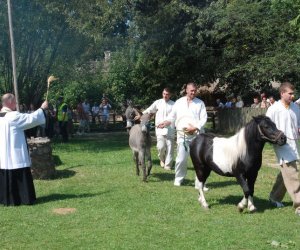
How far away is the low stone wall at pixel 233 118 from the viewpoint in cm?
2558

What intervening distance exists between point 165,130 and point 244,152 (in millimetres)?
5011

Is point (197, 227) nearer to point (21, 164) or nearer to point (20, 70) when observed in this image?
point (21, 164)

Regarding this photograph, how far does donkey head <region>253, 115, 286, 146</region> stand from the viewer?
809 cm

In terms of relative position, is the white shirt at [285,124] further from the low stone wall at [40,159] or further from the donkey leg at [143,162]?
the low stone wall at [40,159]

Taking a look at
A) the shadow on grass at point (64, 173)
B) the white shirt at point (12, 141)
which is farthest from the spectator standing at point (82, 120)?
the white shirt at point (12, 141)

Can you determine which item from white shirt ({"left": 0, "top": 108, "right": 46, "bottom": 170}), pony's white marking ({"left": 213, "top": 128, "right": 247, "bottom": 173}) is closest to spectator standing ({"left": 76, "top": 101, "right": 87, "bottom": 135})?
white shirt ({"left": 0, "top": 108, "right": 46, "bottom": 170})

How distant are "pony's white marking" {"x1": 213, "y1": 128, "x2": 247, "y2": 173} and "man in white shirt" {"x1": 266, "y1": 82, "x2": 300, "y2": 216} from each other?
581mm

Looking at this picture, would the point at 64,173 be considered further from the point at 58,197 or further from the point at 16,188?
the point at 16,188

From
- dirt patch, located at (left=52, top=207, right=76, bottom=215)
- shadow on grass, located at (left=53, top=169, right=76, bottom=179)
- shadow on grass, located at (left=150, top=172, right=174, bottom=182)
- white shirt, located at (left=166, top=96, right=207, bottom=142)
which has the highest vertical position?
white shirt, located at (left=166, top=96, right=207, bottom=142)

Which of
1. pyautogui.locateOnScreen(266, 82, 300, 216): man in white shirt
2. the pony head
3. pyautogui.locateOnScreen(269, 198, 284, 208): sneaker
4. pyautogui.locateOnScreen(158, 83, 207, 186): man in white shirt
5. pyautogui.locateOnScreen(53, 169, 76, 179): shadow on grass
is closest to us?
pyautogui.locateOnScreen(266, 82, 300, 216): man in white shirt

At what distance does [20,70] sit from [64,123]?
13.5 ft

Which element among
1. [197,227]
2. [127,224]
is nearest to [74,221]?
[127,224]

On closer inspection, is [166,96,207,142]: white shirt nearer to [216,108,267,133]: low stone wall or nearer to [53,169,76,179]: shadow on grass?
[53,169,76,179]: shadow on grass

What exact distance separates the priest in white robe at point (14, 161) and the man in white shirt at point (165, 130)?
12.6ft
